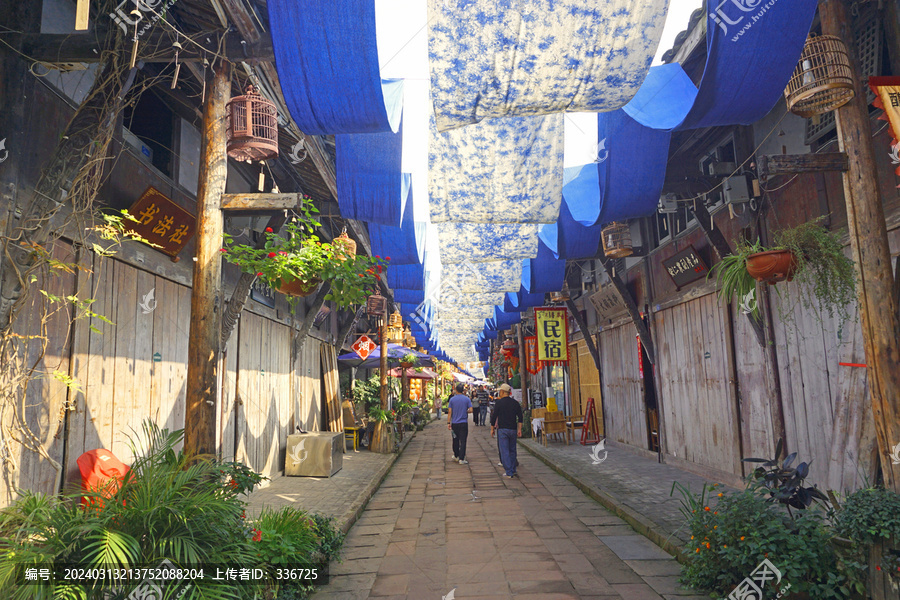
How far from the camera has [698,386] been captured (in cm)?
981

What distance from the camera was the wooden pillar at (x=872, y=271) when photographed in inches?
165

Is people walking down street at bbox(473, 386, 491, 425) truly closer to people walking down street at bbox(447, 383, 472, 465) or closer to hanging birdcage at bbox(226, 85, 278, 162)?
people walking down street at bbox(447, 383, 472, 465)

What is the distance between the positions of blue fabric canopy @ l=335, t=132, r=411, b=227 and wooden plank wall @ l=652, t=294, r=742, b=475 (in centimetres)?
542

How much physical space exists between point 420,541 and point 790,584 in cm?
368

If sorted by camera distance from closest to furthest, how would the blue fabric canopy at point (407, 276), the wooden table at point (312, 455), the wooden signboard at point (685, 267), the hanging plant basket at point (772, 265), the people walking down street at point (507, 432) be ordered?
the hanging plant basket at point (772, 265) → the wooden signboard at point (685, 267) → the wooden table at point (312, 455) → the people walking down street at point (507, 432) → the blue fabric canopy at point (407, 276)

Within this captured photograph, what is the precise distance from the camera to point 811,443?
6.57m

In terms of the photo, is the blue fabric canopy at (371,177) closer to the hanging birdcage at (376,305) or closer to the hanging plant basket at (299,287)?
the hanging plant basket at (299,287)

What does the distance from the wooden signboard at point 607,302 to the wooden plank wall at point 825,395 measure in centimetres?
647

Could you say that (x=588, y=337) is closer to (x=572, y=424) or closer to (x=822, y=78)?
(x=572, y=424)

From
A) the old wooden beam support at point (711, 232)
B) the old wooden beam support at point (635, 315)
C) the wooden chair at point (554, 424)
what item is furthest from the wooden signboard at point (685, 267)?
the wooden chair at point (554, 424)

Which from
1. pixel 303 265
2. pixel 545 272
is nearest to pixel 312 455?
pixel 303 265

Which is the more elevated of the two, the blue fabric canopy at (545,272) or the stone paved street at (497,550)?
the blue fabric canopy at (545,272)

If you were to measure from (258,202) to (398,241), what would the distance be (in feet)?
19.0

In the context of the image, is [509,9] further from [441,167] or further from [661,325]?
[661,325]
